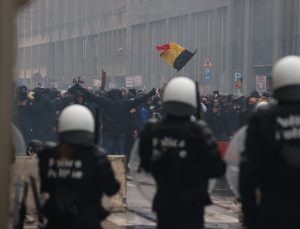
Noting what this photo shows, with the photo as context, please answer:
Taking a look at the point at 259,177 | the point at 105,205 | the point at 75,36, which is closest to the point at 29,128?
the point at 105,205

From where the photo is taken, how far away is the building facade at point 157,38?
43.4 m

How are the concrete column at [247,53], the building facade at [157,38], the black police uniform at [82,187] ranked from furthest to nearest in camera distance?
1. the concrete column at [247,53]
2. the building facade at [157,38]
3. the black police uniform at [82,187]

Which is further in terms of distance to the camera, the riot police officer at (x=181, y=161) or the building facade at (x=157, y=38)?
the building facade at (x=157, y=38)

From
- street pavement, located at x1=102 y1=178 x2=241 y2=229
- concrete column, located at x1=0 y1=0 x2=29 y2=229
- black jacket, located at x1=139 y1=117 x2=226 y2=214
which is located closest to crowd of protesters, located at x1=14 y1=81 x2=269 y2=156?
street pavement, located at x1=102 y1=178 x2=241 y2=229

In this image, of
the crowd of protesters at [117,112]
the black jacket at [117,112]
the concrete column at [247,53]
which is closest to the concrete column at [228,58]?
the concrete column at [247,53]

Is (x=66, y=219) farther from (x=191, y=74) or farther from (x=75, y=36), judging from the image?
(x=75, y=36)

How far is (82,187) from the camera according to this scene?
6.46 meters

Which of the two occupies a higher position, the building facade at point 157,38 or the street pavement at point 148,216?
the building facade at point 157,38

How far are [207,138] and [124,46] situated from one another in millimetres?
56962

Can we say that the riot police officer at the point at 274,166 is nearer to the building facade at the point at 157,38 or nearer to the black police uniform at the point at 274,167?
the black police uniform at the point at 274,167

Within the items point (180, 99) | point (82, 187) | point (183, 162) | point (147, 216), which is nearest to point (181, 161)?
point (183, 162)

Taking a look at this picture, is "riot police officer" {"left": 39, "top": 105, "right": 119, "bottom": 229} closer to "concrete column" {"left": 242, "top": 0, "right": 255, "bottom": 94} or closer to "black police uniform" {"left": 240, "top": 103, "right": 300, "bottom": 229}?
"black police uniform" {"left": 240, "top": 103, "right": 300, "bottom": 229}

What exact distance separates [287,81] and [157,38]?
167 ft

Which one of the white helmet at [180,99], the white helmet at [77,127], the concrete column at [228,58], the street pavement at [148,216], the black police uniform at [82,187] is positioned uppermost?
the concrete column at [228,58]
